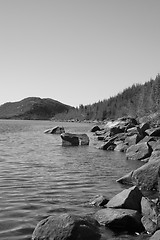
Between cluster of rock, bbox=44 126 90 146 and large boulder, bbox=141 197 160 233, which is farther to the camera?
cluster of rock, bbox=44 126 90 146

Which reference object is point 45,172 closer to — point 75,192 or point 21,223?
point 75,192

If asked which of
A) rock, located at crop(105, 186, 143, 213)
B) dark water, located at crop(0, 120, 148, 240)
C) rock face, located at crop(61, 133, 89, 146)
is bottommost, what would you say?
dark water, located at crop(0, 120, 148, 240)

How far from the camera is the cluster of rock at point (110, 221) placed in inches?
328

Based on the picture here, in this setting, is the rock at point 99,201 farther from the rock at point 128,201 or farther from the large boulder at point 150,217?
the large boulder at point 150,217

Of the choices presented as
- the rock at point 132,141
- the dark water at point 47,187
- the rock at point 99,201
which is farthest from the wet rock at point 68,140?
the rock at point 99,201

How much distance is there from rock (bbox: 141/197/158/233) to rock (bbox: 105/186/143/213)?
339mm

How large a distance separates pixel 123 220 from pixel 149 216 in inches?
31.1

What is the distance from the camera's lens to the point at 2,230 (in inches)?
368

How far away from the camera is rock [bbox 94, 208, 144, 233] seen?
9453 mm

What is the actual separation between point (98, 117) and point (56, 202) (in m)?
161

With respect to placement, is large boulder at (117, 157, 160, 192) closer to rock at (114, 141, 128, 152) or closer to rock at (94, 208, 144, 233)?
rock at (94, 208, 144, 233)

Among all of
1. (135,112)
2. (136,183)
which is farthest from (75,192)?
(135,112)

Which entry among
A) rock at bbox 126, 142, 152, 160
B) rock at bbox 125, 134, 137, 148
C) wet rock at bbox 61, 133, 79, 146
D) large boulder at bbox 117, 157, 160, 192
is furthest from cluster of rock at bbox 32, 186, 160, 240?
wet rock at bbox 61, 133, 79, 146

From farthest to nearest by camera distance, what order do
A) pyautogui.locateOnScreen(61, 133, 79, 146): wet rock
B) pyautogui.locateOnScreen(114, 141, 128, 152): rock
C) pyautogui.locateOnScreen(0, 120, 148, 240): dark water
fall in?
1. pyautogui.locateOnScreen(61, 133, 79, 146): wet rock
2. pyautogui.locateOnScreen(114, 141, 128, 152): rock
3. pyautogui.locateOnScreen(0, 120, 148, 240): dark water
